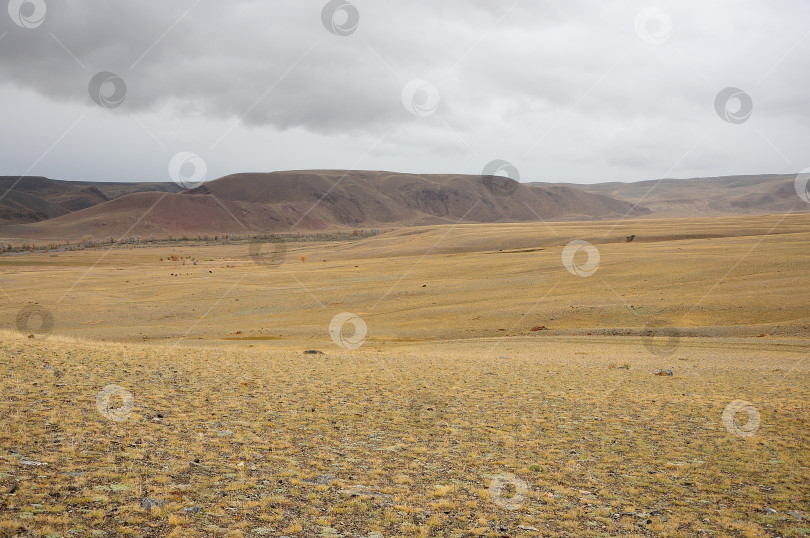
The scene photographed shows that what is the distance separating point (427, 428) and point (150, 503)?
740cm

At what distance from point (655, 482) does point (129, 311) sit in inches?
1756

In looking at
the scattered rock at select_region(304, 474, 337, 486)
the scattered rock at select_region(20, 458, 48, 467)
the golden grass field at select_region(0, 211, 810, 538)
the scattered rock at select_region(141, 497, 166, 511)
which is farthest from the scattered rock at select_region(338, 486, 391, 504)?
the scattered rock at select_region(20, 458, 48, 467)

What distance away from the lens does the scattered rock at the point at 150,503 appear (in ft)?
26.3

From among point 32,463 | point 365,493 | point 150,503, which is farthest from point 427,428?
point 32,463

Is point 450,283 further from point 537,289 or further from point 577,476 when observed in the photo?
point 577,476

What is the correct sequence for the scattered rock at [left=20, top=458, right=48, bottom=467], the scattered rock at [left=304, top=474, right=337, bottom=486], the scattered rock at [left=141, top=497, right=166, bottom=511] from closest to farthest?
1. the scattered rock at [left=141, top=497, right=166, bottom=511]
2. the scattered rock at [left=20, top=458, right=48, bottom=467]
3. the scattered rock at [left=304, top=474, right=337, bottom=486]

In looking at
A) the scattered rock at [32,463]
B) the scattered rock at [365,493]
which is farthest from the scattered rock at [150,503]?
the scattered rock at [365,493]

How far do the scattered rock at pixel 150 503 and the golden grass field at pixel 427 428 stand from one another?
0.04m

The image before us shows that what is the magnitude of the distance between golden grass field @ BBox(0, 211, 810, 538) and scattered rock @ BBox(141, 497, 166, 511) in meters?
0.04

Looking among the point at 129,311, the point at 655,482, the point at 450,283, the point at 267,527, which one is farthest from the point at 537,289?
the point at 267,527

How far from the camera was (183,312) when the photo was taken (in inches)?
1788

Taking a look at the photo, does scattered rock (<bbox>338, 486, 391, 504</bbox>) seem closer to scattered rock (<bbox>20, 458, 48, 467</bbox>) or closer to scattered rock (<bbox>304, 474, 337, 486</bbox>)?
scattered rock (<bbox>304, 474, 337, 486</bbox>)

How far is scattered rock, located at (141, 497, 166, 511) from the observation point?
8.03 m

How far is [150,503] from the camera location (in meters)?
8.16
